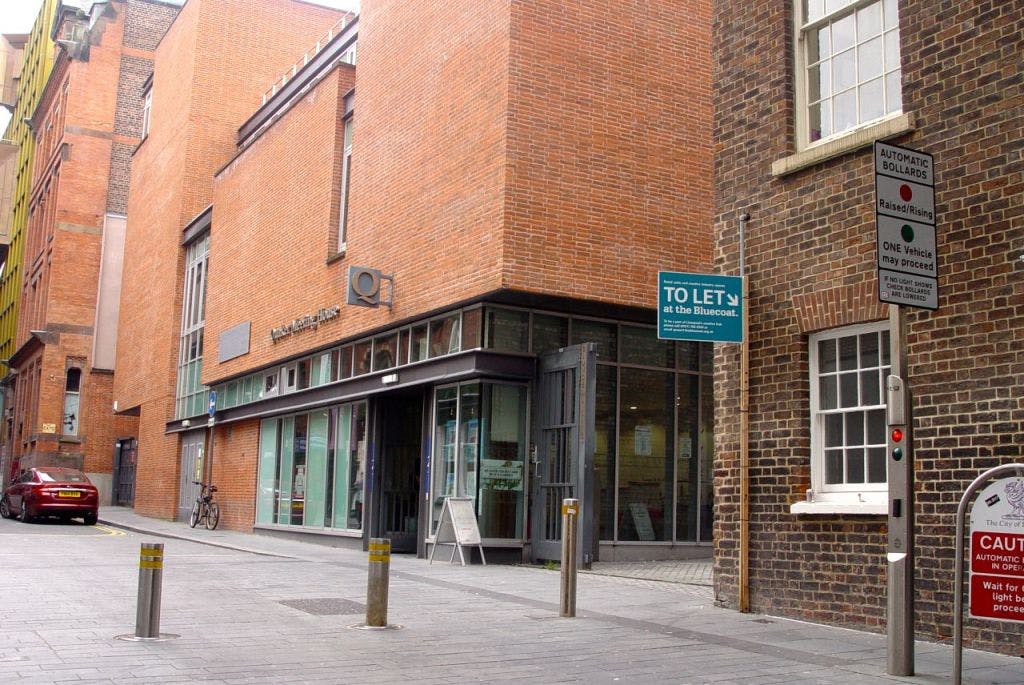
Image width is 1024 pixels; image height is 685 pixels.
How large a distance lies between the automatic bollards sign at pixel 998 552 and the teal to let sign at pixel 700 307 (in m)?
4.33

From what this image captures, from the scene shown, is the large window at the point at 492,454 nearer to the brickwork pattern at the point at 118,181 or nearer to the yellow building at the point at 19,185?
the brickwork pattern at the point at 118,181

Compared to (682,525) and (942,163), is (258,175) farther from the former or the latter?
(942,163)

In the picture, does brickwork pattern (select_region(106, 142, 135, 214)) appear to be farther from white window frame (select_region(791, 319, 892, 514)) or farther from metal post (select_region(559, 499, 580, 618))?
white window frame (select_region(791, 319, 892, 514))

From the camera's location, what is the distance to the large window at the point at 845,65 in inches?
404

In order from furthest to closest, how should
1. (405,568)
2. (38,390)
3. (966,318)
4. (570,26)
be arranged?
(38,390)
(570,26)
(405,568)
(966,318)

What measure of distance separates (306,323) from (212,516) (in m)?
7.22

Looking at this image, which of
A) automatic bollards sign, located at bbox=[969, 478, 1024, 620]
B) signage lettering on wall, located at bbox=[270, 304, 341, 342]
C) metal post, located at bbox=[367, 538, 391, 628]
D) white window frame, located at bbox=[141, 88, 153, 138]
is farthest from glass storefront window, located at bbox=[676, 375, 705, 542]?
white window frame, located at bbox=[141, 88, 153, 138]

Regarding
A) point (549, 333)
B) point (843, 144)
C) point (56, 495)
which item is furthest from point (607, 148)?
point (56, 495)

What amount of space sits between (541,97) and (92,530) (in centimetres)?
1677

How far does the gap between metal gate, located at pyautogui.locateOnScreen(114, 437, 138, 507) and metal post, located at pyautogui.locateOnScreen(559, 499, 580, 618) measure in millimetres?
36841

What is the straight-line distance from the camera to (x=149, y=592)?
8.58m

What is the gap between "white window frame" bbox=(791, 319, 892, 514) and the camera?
9.79m

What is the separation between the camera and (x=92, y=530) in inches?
1037

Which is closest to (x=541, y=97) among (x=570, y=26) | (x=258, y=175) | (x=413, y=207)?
(x=570, y=26)
